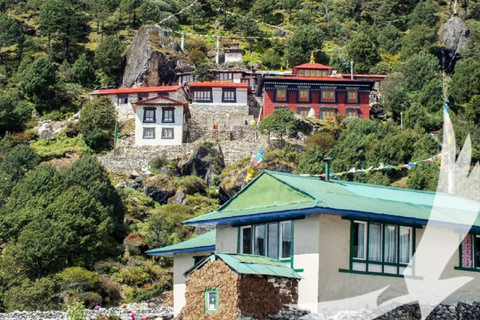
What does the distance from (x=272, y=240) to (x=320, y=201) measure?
2.43 m

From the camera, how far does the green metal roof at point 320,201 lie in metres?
27.9

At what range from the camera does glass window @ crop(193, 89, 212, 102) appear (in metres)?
96.2

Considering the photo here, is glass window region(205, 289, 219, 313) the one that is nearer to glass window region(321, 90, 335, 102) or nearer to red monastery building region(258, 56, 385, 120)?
red monastery building region(258, 56, 385, 120)

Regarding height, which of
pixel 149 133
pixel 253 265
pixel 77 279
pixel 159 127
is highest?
pixel 159 127

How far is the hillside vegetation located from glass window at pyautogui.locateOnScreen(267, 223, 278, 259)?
2222 cm

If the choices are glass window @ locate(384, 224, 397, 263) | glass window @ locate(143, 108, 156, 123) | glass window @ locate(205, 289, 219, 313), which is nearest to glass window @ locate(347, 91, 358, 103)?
glass window @ locate(143, 108, 156, 123)

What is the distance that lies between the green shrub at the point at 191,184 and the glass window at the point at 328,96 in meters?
20.9

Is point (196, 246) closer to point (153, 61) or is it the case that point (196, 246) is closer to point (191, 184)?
point (191, 184)

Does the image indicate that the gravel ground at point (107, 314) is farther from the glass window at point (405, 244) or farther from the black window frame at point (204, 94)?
the black window frame at point (204, 94)

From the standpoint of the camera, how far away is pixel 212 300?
87.8 ft

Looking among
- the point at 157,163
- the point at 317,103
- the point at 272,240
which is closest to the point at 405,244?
the point at 272,240

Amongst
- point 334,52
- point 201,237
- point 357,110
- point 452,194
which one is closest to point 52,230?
point 201,237

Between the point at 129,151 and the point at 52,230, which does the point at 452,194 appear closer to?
the point at 52,230

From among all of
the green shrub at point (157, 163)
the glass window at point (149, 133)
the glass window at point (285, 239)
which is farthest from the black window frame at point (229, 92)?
the glass window at point (285, 239)
